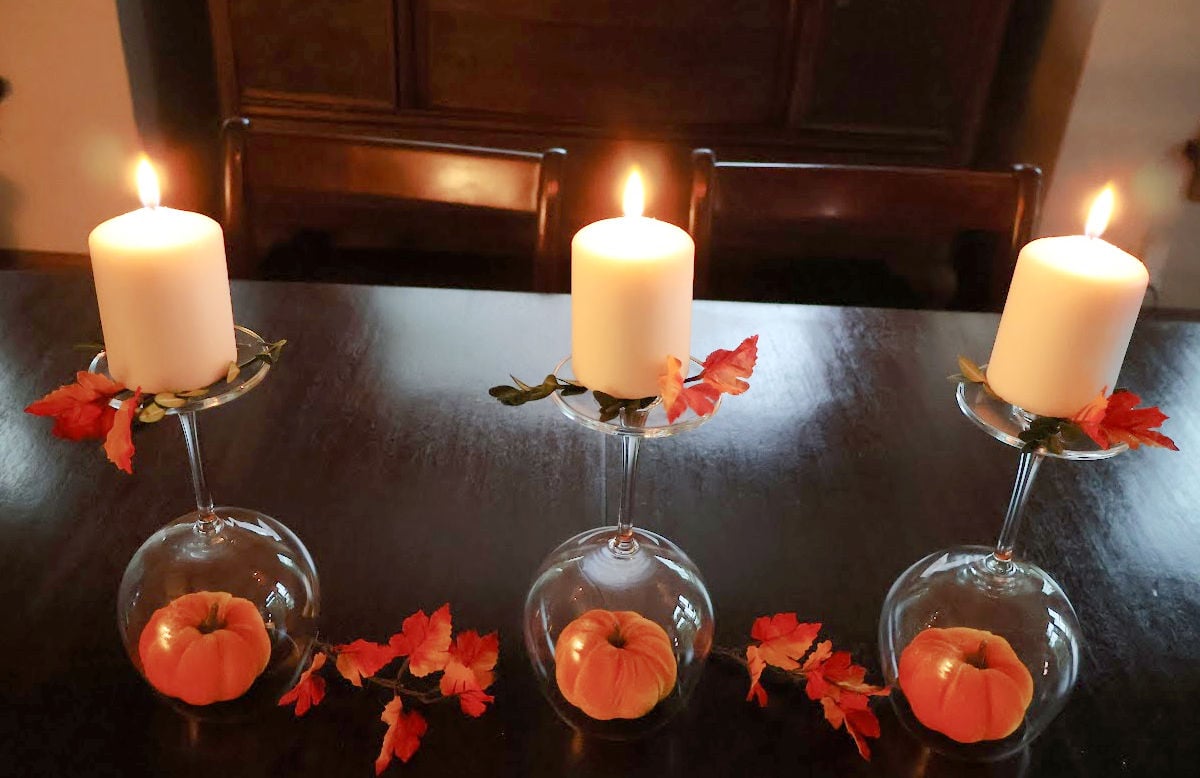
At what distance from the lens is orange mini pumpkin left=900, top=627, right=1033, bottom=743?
1.61 ft

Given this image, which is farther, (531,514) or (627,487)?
Answer: (531,514)

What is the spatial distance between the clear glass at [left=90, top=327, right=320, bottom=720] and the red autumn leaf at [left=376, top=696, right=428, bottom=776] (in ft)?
0.23

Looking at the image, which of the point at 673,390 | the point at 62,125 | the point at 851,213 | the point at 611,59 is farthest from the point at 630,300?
the point at 62,125

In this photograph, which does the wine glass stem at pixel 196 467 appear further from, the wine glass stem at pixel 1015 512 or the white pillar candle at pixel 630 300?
the wine glass stem at pixel 1015 512

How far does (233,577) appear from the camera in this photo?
1.73ft

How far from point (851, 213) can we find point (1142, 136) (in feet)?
4.49

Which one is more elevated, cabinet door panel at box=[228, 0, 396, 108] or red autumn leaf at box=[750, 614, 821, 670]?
cabinet door panel at box=[228, 0, 396, 108]

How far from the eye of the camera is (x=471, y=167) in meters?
1.13

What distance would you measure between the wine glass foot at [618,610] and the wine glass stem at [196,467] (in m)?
0.19

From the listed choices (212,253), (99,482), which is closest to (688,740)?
(212,253)

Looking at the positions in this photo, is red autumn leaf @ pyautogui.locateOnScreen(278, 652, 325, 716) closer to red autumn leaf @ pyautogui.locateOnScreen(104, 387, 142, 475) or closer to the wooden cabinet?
red autumn leaf @ pyautogui.locateOnScreen(104, 387, 142, 475)

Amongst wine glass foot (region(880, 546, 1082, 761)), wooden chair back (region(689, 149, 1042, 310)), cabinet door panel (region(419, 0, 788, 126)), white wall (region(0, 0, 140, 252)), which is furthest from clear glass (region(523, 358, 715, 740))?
white wall (region(0, 0, 140, 252))

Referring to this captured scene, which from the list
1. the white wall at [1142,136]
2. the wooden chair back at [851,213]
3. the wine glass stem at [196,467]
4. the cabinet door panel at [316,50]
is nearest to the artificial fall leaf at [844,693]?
the wine glass stem at [196,467]

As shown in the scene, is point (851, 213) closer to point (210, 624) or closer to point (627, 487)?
point (627, 487)
